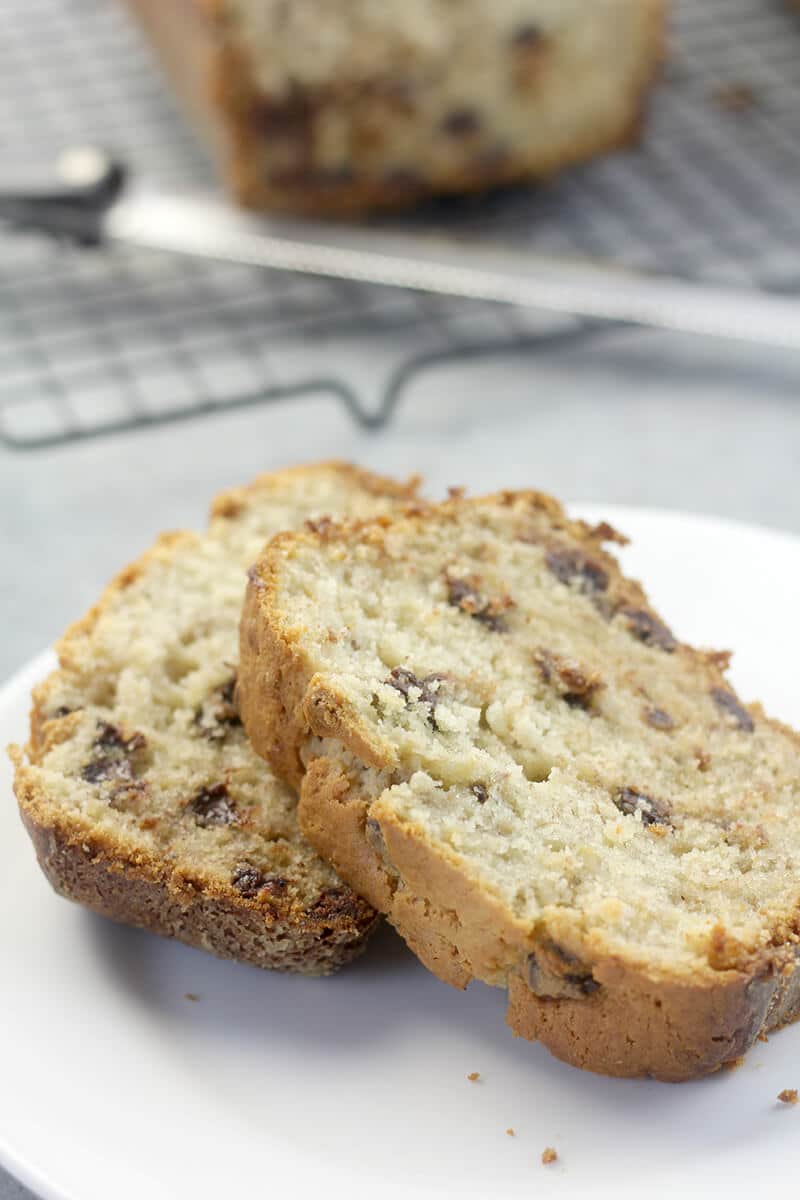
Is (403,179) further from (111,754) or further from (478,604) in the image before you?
(111,754)

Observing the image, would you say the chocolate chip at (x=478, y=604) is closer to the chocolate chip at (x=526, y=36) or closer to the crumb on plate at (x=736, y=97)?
the chocolate chip at (x=526, y=36)

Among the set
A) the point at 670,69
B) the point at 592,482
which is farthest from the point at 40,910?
the point at 670,69

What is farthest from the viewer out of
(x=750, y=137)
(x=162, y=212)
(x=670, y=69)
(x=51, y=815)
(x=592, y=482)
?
(x=670, y=69)

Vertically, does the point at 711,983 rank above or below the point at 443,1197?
above

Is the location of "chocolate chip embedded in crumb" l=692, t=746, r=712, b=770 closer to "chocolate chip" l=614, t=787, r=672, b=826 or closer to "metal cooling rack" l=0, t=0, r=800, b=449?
"chocolate chip" l=614, t=787, r=672, b=826

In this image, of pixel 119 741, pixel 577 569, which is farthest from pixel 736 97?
pixel 119 741

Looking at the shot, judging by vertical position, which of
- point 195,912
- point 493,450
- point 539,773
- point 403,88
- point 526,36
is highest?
point 526,36

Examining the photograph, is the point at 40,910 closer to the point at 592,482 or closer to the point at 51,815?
the point at 51,815

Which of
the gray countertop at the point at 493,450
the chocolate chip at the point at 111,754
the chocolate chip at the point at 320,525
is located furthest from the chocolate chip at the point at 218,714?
the gray countertop at the point at 493,450
